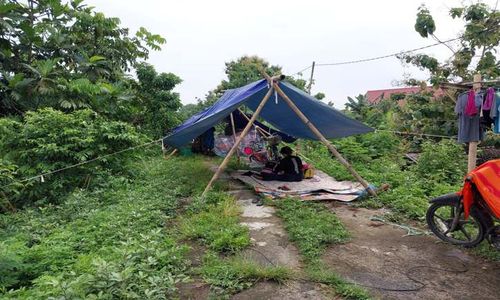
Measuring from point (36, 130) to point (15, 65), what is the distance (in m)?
3.90

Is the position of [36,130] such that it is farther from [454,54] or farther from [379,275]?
[454,54]

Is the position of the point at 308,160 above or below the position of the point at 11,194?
above

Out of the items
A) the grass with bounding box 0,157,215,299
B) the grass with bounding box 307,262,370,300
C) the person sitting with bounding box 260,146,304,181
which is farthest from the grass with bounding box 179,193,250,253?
the person sitting with bounding box 260,146,304,181

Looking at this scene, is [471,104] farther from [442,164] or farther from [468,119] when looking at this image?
[442,164]

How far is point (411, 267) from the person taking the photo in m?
3.35

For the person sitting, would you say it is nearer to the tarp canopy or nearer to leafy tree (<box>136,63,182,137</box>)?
the tarp canopy

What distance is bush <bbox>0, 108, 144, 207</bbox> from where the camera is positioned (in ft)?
18.7

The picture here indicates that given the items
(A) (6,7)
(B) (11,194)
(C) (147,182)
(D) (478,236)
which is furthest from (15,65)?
(D) (478,236)

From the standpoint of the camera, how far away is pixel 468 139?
549 centimetres

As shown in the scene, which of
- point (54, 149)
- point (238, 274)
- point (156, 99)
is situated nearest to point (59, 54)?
→ point (156, 99)

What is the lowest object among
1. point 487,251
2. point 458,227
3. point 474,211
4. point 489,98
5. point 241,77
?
point 487,251

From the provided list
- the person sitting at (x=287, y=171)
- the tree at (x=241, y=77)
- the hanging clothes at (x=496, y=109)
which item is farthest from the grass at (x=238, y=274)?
the tree at (x=241, y=77)

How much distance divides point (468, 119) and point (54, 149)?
6413 mm

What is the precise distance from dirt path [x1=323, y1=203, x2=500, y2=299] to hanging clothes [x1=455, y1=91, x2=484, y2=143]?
87.1 inches
